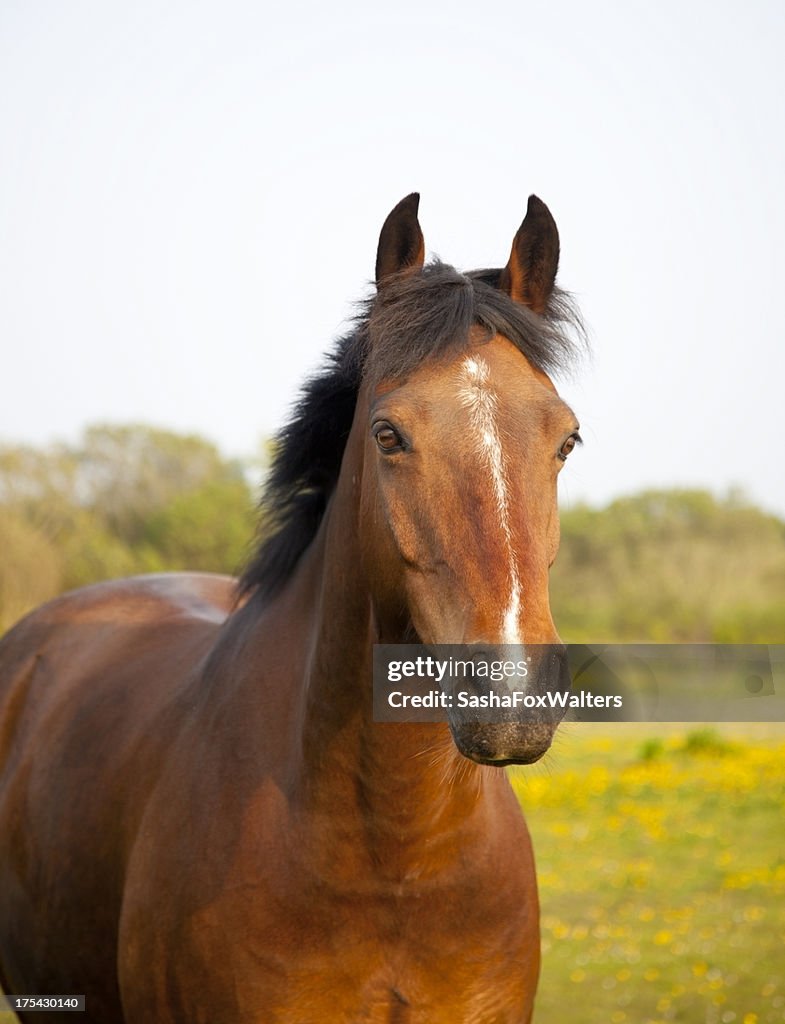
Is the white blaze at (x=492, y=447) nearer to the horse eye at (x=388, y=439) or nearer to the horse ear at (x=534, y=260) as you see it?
the horse eye at (x=388, y=439)

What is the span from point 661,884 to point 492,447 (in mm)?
7114

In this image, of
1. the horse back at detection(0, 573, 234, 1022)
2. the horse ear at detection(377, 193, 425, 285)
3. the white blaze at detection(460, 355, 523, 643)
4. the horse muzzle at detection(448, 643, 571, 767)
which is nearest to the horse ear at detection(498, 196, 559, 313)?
the horse ear at detection(377, 193, 425, 285)

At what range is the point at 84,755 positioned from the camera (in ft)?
12.0

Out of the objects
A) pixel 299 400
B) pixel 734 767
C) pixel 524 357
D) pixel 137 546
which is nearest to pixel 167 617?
pixel 299 400

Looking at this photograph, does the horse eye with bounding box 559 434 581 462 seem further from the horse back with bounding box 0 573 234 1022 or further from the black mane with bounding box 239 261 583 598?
the horse back with bounding box 0 573 234 1022

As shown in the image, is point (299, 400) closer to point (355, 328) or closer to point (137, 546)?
point (355, 328)

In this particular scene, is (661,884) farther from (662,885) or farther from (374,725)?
(374,725)

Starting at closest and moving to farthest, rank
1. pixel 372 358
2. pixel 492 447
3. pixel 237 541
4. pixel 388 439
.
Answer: pixel 492 447 < pixel 388 439 < pixel 372 358 < pixel 237 541

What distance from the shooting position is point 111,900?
10.5ft

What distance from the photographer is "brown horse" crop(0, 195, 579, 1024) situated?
2086mm

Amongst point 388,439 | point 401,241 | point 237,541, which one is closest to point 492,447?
point 388,439

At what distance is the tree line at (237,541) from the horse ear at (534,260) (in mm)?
13294

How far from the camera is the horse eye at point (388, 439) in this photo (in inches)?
86.2

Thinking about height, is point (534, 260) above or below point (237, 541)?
below
